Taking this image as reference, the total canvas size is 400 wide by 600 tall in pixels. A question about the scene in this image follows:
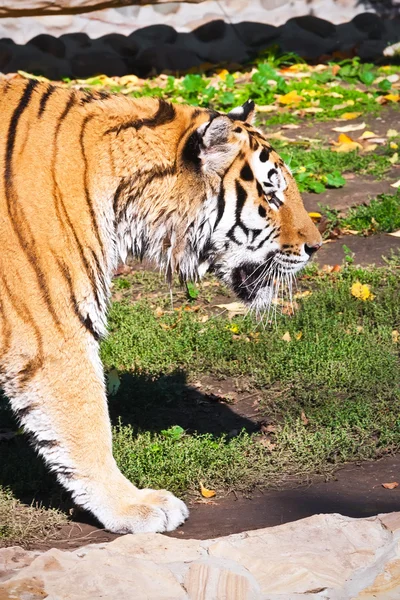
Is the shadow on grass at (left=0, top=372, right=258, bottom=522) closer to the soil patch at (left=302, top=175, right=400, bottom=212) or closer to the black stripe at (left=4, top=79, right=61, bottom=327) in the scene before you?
the black stripe at (left=4, top=79, right=61, bottom=327)

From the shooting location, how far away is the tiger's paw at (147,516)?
3.68m

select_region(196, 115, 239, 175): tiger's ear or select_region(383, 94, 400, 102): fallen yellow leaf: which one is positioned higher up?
select_region(196, 115, 239, 175): tiger's ear

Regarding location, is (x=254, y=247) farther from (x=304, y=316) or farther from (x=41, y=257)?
(x=304, y=316)

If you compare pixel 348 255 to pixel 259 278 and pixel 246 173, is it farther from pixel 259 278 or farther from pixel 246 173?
pixel 246 173

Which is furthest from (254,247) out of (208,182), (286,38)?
(286,38)

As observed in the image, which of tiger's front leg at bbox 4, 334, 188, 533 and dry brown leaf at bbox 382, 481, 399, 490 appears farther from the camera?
dry brown leaf at bbox 382, 481, 399, 490

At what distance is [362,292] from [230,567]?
3002 millimetres

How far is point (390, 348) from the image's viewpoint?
5133 millimetres

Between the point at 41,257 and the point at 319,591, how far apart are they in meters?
1.61

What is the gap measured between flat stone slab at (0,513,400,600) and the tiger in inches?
21.3

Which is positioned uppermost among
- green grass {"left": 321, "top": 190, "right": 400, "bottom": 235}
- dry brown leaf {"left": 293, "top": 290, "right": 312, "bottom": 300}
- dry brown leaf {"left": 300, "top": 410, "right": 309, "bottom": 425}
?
green grass {"left": 321, "top": 190, "right": 400, "bottom": 235}

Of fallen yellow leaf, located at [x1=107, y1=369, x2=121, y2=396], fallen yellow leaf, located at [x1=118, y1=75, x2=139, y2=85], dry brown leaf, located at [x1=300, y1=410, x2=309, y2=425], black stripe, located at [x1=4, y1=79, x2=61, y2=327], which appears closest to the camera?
black stripe, located at [x1=4, y1=79, x2=61, y2=327]

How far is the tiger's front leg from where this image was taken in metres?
3.61

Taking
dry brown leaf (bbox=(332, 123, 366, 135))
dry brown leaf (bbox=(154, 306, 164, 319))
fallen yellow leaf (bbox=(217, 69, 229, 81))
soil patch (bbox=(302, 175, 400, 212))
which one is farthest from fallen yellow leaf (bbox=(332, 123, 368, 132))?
dry brown leaf (bbox=(154, 306, 164, 319))
